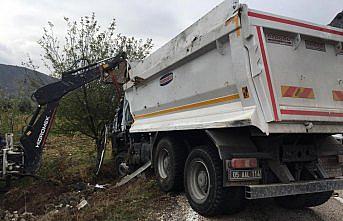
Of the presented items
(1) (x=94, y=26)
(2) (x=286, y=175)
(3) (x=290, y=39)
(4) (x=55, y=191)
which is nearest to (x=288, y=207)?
(2) (x=286, y=175)

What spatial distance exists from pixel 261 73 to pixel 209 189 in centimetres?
166

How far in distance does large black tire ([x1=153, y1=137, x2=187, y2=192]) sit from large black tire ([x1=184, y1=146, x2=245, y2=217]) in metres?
0.66

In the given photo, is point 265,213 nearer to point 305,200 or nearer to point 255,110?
point 305,200

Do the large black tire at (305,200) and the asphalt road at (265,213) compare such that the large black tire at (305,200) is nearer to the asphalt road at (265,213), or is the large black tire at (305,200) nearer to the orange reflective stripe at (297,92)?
→ the asphalt road at (265,213)

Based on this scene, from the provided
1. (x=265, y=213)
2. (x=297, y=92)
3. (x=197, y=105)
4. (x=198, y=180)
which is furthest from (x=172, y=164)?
Result: (x=297, y=92)

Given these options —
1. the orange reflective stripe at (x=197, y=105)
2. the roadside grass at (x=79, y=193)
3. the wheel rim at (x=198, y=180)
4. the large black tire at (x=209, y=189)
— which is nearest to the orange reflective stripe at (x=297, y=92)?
the orange reflective stripe at (x=197, y=105)

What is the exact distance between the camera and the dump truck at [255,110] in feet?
13.2

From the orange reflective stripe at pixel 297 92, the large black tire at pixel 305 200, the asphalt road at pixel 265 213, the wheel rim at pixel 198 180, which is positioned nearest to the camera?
the orange reflective stripe at pixel 297 92

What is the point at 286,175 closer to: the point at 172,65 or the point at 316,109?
the point at 316,109

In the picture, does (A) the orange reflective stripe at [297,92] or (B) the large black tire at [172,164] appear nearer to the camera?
(A) the orange reflective stripe at [297,92]

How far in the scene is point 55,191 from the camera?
26.9 feet

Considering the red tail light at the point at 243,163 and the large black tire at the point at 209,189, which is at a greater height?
the red tail light at the point at 243,163

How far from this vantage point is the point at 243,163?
4.25 metres

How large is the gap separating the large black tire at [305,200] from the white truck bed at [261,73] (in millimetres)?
1296
